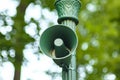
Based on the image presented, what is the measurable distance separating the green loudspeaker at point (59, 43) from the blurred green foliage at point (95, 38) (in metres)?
4.04

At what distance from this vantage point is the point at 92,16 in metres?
9.91

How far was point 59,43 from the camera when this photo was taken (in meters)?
4.21

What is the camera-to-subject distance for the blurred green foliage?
28.0ft

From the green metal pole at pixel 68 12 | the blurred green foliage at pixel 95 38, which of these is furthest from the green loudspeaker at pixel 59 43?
the blurred green foliage at pixel 95 38

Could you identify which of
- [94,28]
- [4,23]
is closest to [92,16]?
[94,28]

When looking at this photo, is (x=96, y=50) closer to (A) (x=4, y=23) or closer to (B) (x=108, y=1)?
(B) (x=108, y=1)

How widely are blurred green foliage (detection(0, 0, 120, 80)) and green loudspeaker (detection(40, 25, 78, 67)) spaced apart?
4035mm

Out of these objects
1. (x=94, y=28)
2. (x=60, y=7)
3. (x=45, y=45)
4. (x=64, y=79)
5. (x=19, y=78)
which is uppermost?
(x=94, y=28)

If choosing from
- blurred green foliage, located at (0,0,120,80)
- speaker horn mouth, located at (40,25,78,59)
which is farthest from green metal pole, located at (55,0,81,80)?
blurred green foliage, located at (0,0,120,80)

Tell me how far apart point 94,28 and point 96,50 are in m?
0.65

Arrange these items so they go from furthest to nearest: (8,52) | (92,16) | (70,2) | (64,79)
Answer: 1. (92,16)
2. (8,52)
3. (70,2)
4. (64,79)

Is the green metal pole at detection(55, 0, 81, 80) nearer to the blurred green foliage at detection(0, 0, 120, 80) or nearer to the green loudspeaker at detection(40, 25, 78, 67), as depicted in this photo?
the green loudspeaker at detection(40, 25, 78, 67)

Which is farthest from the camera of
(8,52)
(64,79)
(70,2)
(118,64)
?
(118,64)

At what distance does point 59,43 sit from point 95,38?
6.53 meters
